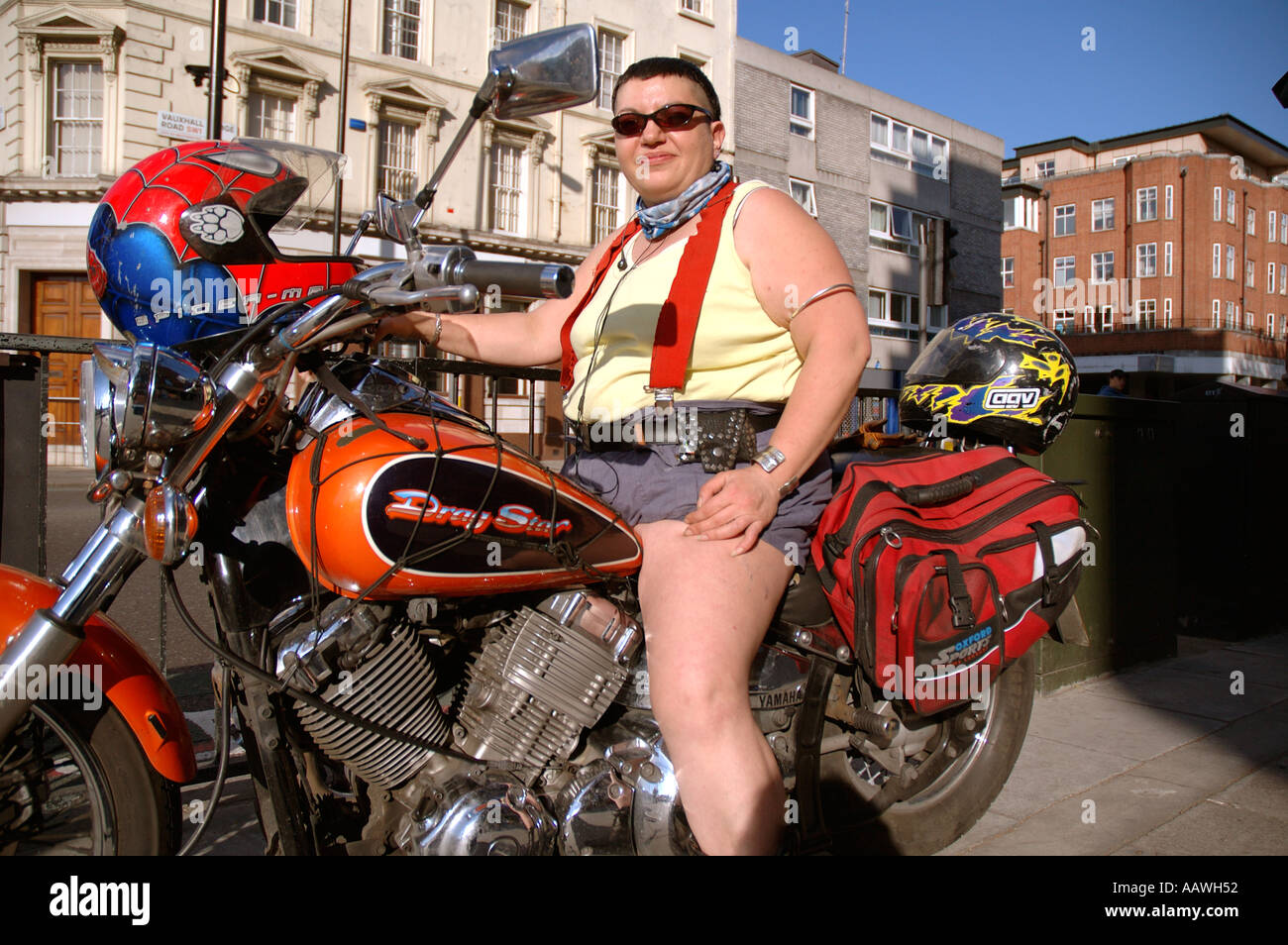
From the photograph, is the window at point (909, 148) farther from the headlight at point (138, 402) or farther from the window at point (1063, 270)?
the headlight at point (138, 402)

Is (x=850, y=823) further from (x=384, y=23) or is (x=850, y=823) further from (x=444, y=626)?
(x=384, y=23)

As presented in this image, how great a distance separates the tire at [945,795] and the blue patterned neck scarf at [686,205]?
1.38 m

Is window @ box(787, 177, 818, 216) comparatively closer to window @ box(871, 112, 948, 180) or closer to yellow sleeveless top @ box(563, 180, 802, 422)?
window @ box(871, 112, 948, 180)

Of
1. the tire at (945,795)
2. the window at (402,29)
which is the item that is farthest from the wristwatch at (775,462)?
the window at (402,29)

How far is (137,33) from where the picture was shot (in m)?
17.5

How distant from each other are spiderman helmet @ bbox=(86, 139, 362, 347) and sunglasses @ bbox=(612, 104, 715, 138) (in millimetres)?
792

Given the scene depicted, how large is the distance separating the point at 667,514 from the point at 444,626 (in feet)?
1.76

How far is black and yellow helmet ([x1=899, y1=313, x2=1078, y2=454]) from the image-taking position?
118 inches

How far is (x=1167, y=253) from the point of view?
1893 inches

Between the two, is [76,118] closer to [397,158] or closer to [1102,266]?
[397,158]

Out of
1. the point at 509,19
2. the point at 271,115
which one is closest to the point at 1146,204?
the point at 509,19

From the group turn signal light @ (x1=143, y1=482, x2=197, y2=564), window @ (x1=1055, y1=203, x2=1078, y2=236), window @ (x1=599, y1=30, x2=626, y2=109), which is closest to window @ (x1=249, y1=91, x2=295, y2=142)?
window @ (x1=599, y1=30, x2=626, y2=109)

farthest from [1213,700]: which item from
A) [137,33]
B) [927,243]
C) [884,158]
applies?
[884,158]

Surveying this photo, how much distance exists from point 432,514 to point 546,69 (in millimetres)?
866
